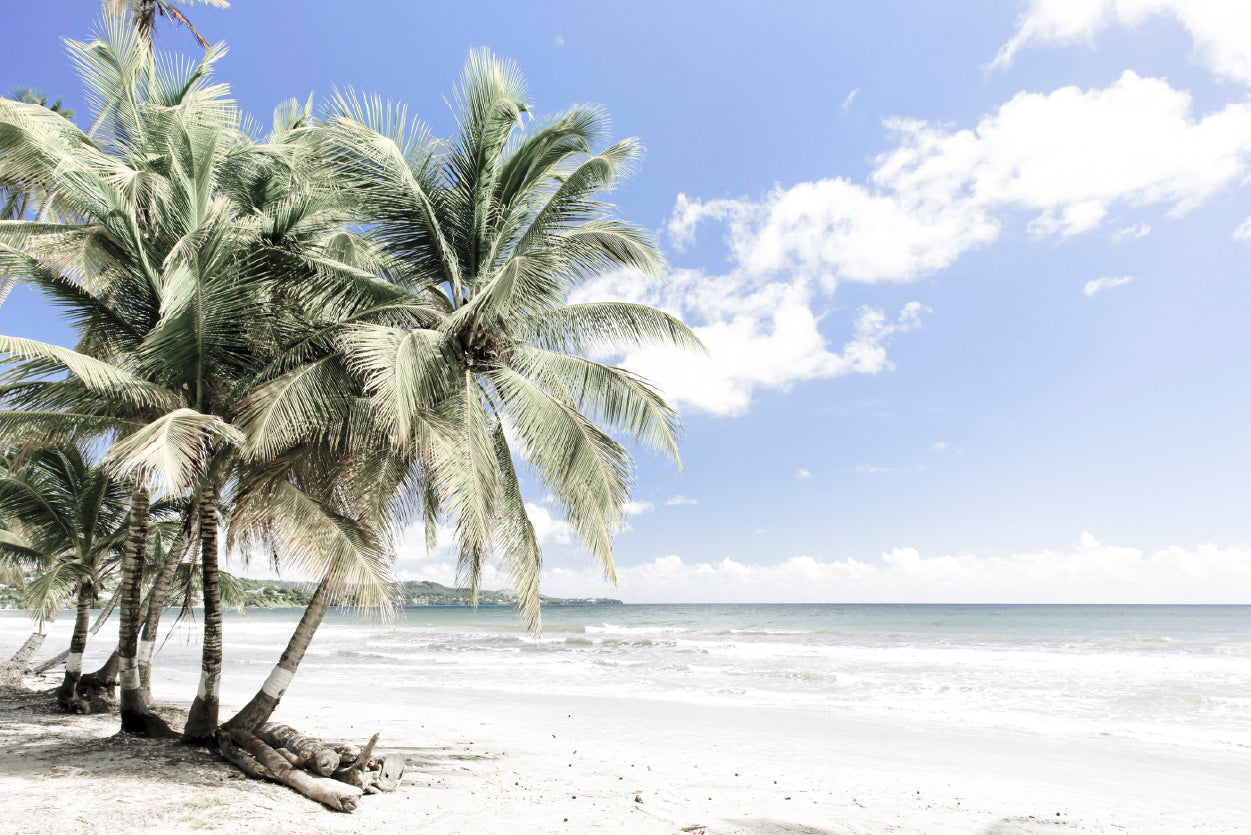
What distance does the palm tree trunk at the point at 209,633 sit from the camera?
6.52 meters

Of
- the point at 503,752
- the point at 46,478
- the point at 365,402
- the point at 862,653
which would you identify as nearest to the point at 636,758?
the point at 503,752

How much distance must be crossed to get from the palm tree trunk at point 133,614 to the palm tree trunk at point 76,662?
2.83 metres

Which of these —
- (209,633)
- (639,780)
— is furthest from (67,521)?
(639,780)

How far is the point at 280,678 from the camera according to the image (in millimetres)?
6656

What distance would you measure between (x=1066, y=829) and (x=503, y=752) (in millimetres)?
5968

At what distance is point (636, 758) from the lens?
8398 millimetres

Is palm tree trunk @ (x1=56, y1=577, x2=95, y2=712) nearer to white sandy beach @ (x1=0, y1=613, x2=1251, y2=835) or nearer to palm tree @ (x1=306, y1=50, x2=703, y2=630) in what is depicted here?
white sandy beach @ (x1=0, y1=613, x2=1251, y2=835)

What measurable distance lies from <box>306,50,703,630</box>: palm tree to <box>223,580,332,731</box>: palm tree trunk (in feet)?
5.20

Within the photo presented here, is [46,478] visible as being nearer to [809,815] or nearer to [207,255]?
[207,255]

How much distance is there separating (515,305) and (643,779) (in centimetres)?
525

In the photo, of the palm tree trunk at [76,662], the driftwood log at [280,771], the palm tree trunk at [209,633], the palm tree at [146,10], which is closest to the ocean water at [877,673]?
the driftwood log at [280,771]

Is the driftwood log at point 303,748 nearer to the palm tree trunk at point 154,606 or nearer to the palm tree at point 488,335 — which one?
the palm tree at point 488,335

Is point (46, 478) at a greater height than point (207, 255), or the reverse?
point (207, 255)

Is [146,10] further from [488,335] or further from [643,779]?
[643,779]
